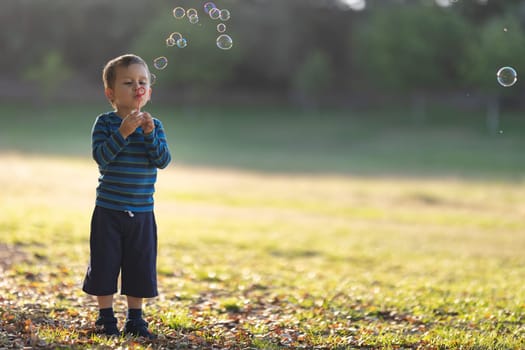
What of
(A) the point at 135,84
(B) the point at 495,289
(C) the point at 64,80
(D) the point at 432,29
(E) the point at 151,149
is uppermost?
(D) the point at 432,29

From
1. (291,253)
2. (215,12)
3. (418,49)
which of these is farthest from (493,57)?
(215,12)

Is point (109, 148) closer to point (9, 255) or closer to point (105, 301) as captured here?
point (105, 301)

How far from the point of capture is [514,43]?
33.0 metres

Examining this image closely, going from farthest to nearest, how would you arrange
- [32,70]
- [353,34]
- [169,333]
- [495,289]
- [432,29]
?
[353,34], [32,70], [432,29], [495,289], [169,333]

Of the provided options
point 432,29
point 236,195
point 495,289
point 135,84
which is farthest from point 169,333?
point 432,29

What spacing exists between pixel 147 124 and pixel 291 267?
5.98m

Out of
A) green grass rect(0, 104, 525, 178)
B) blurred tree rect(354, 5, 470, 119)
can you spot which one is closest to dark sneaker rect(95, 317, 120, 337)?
green grass rect(0, 104, 525, 178)

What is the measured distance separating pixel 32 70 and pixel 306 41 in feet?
75.1

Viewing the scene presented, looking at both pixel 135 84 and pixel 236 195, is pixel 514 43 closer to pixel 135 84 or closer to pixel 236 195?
pixel 236 195

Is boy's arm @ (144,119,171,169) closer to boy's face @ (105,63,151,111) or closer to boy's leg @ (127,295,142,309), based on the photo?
boy's face @ (105,63,151,111)

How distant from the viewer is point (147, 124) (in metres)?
4.52

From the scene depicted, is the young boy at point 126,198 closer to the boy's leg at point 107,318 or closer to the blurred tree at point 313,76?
the boy's leg at point 107,318

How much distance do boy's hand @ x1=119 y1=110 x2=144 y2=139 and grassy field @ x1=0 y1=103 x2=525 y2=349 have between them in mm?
1422

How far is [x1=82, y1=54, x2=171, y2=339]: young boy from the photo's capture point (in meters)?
4.67
